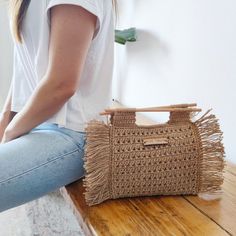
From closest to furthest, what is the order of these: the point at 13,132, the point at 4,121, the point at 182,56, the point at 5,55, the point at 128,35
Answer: the point at 13,132, the point at 4,121, the point at 182,56, the point at 128,35, the point at 5,55

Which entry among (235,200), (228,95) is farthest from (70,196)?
(228,95)

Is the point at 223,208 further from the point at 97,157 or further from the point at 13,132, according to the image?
the point at 13,132

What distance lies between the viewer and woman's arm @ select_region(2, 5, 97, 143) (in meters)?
0.59

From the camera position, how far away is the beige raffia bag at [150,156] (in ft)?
2.04

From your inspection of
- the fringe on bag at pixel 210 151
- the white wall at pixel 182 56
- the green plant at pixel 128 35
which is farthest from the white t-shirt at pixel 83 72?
the green plant at pixel 128 35

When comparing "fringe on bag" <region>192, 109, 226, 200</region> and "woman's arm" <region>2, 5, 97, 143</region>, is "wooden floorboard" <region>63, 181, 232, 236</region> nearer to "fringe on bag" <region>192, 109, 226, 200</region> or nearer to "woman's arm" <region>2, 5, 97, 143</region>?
"fringe on bag" <region>192, 109, 226, 200</region>

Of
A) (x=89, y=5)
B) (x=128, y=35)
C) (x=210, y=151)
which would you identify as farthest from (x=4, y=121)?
(x=128, y=35)

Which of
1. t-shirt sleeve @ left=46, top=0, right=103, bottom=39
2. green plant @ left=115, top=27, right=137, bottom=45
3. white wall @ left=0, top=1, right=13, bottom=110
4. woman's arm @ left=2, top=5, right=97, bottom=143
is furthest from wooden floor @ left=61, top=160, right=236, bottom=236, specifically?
white wall @ left=0, top=1, right=13, bottom=110

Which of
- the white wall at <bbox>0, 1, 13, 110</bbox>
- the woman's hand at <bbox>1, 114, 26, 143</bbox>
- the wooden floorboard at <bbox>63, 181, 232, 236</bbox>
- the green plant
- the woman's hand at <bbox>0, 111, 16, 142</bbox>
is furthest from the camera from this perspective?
the white wall at <bbox>0, 1, 13, 110</bbox>

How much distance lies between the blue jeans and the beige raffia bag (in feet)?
0.23

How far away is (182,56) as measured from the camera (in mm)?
1126

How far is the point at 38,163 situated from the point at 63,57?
23 centimetres

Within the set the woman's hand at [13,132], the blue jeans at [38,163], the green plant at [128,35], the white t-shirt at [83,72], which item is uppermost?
the green plant at [128,35]

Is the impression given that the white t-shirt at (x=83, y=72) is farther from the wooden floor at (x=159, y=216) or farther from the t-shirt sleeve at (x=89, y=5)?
the wooden floor at (x=159, y=216)
